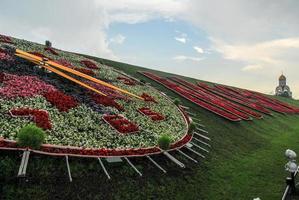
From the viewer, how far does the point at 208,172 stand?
1764 cm

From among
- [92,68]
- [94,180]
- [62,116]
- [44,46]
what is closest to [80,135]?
[62,116]

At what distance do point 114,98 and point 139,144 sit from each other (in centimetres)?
626

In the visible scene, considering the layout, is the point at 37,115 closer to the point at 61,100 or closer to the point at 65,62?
the point at 61,100

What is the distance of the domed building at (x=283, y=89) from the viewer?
72.4 m

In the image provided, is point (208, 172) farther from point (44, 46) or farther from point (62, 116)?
point (44, 46)

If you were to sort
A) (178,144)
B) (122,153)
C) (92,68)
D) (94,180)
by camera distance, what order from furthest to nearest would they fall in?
(92,68) → (178,144) → (122,153) → (94,180)

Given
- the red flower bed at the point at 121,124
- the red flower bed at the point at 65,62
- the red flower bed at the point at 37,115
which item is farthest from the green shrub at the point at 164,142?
the red flower bed at the point at 65,62

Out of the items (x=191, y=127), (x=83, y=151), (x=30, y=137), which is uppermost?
(x=191, y=127)

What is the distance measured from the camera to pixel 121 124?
1869 cm

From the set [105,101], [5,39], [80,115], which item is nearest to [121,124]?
[80,115]

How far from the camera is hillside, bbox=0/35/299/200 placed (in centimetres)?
1216

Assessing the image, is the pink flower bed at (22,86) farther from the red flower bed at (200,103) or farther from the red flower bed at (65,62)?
the red flower bed at (200,103)

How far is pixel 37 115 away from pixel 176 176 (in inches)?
240

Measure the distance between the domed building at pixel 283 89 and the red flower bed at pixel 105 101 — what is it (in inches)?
2221
